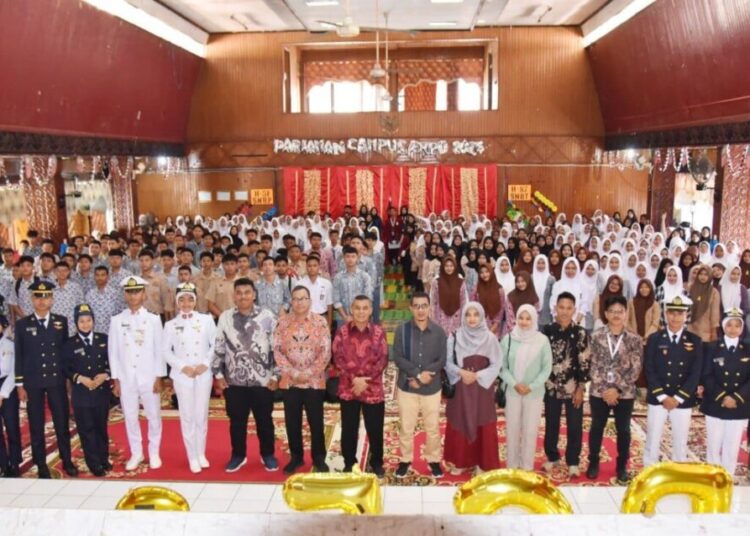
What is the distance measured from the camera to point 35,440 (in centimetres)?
515

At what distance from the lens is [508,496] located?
2721 millimetres

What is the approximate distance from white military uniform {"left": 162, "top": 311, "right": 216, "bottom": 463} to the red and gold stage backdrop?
12.8 m

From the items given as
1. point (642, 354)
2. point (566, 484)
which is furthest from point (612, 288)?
point (566, 484)

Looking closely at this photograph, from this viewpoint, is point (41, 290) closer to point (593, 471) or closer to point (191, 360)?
point (191, 360)

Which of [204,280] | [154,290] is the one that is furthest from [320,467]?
[154,290]

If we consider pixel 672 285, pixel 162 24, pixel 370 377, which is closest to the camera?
pixel 370 377

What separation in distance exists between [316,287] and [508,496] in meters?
4.85

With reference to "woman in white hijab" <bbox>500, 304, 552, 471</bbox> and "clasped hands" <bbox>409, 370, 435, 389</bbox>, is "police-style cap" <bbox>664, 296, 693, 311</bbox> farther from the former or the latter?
"clasped hands" <bbox>409, 370, 435, 389</bbox>

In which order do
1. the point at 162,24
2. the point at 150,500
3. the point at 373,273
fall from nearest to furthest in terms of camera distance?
the point at 150,500 < the point at 373,273 < the point at 162,24

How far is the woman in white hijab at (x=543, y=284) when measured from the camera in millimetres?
7602

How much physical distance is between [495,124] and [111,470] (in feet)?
48.0

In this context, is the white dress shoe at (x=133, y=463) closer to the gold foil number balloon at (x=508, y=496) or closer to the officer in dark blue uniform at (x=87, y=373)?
the officer in dark blue uniform at (x=87, y=373)

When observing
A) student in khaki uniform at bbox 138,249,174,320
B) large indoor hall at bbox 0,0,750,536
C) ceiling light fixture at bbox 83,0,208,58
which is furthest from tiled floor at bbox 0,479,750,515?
ceiling light fixture at bbox 83,0,208,58

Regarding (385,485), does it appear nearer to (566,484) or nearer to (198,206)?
(566,484)
